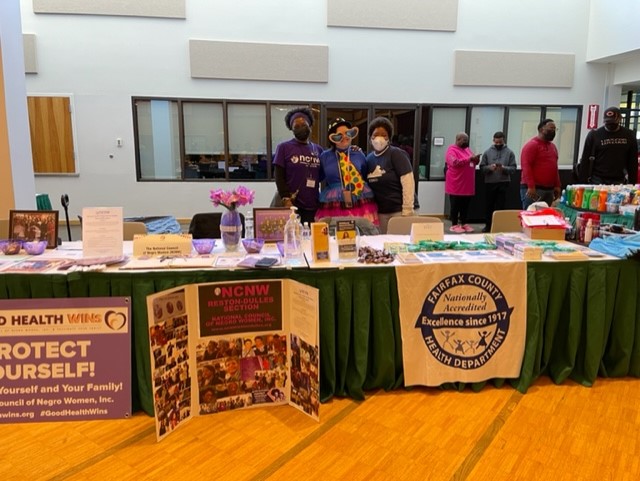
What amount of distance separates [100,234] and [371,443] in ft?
5.29

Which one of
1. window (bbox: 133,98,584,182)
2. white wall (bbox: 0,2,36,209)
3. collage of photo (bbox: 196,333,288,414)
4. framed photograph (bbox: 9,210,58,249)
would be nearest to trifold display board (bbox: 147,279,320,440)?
collage of photo (bbox: 196,333,288,414)

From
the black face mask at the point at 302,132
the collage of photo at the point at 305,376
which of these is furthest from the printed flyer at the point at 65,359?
the black face mask at the point at 302,132

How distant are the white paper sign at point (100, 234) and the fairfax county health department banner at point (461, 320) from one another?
140cm

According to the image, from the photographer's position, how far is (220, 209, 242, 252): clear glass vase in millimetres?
2400

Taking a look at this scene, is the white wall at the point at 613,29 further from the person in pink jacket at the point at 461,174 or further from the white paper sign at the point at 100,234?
the white paper sign at the point at 100,234

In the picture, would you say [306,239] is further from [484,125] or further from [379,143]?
[484,125]

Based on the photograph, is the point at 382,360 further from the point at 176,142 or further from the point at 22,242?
the point at 176,142

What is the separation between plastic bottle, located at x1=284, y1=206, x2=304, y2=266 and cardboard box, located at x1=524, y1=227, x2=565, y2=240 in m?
1.38

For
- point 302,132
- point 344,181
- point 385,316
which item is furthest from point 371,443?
point 302,132

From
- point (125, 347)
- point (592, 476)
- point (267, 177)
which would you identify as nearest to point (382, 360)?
point (592, 476)

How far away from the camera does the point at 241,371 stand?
2.17 m

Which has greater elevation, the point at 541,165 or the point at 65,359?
the point at 541,165

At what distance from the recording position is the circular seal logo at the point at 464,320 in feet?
7.36

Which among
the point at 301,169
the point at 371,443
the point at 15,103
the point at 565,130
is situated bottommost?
the point at 371,443
